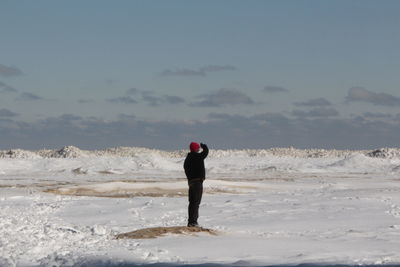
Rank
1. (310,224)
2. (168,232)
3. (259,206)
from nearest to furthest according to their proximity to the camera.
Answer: (168,232) < (310,224) < (259,206)

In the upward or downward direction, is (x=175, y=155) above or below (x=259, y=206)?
above

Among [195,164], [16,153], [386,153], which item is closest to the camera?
[195,164]

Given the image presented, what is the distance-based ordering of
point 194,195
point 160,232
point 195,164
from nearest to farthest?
point 160,232
point 195,164
point 194,195

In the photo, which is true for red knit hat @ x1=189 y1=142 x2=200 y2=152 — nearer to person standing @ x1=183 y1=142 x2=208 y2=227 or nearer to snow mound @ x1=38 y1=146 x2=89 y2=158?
person standing @ x1=183 y1=142 x2=208 y2=227

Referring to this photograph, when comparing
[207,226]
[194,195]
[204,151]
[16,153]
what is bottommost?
[207,226]

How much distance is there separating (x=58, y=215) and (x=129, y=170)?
3460 centimetres

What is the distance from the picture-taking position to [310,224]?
659 inches

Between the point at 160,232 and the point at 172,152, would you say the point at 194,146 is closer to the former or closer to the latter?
the point at 160,232

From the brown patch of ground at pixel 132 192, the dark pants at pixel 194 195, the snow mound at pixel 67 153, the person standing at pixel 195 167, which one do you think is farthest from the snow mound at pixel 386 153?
the person standing at pixel 195 167

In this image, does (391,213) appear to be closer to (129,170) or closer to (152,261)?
(152,261)

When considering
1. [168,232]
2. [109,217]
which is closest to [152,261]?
[168,232]

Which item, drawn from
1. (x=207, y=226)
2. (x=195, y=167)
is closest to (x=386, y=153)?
(x=207, y=226)

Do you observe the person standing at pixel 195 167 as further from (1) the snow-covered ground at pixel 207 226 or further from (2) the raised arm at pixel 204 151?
(1) the snow-covered ground at pixel 207 226

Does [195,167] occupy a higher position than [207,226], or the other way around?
[195,167]
